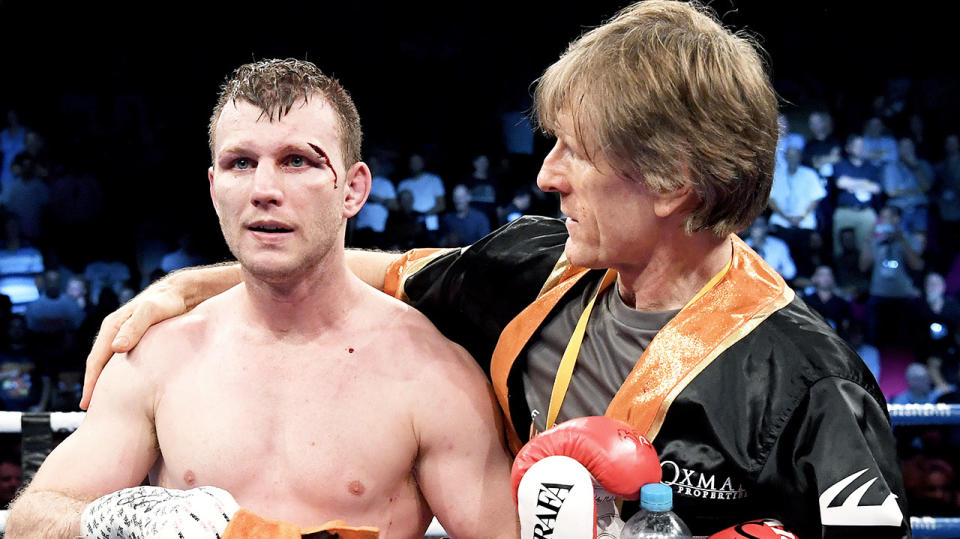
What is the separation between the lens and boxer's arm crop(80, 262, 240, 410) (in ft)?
6.22

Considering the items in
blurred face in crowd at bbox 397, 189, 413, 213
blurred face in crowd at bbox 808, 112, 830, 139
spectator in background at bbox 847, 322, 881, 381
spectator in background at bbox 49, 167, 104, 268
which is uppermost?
spectator in background at bbox 49, 167, 104, 268

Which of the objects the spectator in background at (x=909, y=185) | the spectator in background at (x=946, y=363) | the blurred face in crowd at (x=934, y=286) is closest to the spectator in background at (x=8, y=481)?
the spectator in background at (x=946, y=363)

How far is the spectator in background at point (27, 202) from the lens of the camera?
227 inches

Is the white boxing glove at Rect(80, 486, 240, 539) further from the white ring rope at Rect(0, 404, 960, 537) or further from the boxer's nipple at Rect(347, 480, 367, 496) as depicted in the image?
the white ring rope at Rect(0, 404, 960, 537)

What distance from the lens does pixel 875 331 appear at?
5801mm

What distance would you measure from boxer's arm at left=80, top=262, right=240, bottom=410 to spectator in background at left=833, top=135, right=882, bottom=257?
489 cm

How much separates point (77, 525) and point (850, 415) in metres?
1.25

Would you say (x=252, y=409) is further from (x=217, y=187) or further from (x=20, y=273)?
(x=20, y=273)

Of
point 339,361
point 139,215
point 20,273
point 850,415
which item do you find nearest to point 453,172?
point 139,215

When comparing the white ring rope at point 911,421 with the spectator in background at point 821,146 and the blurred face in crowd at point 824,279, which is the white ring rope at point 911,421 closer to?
the blurred face in crowd at point 824,279

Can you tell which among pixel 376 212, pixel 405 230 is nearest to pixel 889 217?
pixel 405 230

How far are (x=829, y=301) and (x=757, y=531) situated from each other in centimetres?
475

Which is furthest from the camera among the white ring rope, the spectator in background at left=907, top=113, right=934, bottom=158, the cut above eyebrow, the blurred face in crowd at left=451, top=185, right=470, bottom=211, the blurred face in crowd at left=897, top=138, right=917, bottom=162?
the spectator in background at left=907, top=113, right=934, bottom=158

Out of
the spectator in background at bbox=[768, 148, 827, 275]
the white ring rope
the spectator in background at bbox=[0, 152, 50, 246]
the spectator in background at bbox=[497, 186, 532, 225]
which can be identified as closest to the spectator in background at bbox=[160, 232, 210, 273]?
the spectator in background at bbox=[0, 152, 50, 246]
